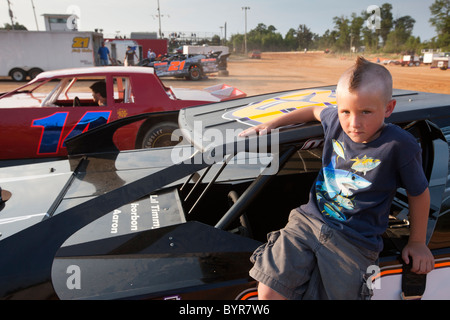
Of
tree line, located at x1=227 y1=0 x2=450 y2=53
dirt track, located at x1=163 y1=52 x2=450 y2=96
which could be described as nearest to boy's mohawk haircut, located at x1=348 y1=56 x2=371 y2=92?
dirt track, located at x1=163 y1=52 x2=450 y2=96

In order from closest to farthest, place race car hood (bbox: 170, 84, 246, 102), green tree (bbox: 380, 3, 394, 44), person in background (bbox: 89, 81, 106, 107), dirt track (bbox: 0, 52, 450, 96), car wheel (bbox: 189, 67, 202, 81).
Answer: person in background (bbox: 89, 81, 106, 107) < race car hood (bbox: 170, 84, 246, 102) < dirt track (bbox: 0, 52, 450, 96) < car wheel (bbox: 189, 67, 202, 81) < green tree (bbox: 380, 3, 394, 44)

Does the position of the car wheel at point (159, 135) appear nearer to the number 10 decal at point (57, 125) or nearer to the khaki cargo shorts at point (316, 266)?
the number 10 decal at point (57, 125)

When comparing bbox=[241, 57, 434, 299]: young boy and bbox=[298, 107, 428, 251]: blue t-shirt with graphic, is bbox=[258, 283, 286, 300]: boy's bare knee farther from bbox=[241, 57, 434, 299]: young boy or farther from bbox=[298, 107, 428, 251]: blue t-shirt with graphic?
bbox=[298, 107, 428, 251]: blue t-shirt with graphic

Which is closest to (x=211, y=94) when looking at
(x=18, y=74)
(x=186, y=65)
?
(x=186, y=65)

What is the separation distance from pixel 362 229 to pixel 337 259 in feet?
0.60

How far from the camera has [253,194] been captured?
172 cm

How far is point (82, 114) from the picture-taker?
5.25 m

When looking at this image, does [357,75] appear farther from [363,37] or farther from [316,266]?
[363,37]

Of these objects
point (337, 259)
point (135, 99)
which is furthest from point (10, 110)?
point (337, 259)

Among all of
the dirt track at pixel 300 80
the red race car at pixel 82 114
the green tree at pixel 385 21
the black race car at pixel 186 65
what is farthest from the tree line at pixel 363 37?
the red race car at pixel 82 114

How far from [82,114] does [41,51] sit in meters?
17.1

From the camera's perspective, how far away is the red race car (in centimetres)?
518

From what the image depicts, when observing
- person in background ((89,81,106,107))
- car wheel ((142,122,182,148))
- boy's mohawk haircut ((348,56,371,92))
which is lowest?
car wheel ((142,122,182,148))
